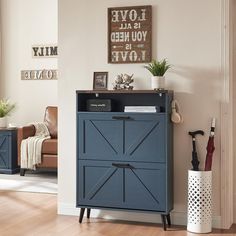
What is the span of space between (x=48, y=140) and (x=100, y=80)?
7.91 feet

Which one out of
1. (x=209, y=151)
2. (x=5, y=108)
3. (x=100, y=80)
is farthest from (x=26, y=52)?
(x=209, y=151)

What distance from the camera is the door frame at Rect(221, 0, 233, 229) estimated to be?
165 inches

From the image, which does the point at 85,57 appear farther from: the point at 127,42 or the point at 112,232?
the point at 112,232

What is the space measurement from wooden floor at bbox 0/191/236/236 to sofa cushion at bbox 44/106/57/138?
7.22 ft

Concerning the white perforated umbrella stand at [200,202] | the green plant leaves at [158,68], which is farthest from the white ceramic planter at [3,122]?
the white perforated umbrella stand at [200,202]

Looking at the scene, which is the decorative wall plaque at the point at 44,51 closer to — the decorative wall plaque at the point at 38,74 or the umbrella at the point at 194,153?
the decorative wall plaque at the point at 38,74

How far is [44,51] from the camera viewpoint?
773 cm

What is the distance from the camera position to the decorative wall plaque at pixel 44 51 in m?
7.67

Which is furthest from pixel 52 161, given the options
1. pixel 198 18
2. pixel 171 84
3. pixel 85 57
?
pixel 198 18

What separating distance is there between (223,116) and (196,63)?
0.53m

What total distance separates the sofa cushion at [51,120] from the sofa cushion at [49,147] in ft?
1.55

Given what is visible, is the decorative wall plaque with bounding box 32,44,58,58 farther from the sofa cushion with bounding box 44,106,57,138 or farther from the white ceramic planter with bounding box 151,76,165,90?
the white ceramic planter with bounding box 151,76,165,90

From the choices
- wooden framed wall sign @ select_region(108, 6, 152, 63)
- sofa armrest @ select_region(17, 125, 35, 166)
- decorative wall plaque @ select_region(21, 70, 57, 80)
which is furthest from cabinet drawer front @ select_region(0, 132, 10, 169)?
wooden framed wall sign @ select_region(108, 6, 152, 63)

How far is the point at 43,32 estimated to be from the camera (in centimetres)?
775
